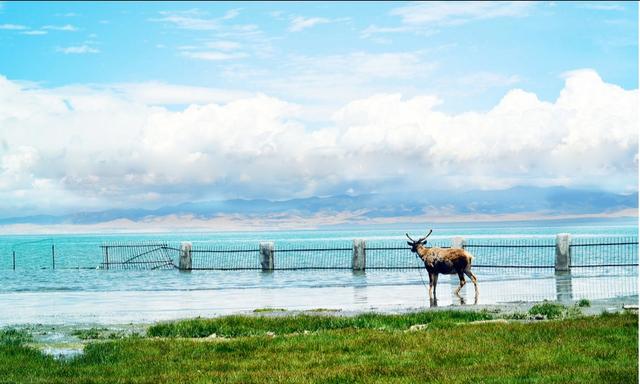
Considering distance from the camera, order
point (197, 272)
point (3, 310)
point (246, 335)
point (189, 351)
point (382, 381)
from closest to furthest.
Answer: point (382, 381) → point (189, 351) → point (246, 335) → point (3, 310) → point (197, 272)

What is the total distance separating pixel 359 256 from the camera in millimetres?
39656

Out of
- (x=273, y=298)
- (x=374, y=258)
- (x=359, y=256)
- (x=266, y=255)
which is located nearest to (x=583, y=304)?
(x=273, y=298)

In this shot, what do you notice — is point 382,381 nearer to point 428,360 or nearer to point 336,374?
point 336,374

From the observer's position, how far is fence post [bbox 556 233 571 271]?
3503 centimetres

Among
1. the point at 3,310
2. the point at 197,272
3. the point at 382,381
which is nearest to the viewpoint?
the point at 382,381

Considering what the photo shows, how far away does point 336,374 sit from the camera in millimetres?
10727

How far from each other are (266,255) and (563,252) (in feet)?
44.8

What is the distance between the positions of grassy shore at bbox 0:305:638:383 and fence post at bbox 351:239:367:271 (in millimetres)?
23395

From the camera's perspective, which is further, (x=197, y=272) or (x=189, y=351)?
(x=197, y=272)

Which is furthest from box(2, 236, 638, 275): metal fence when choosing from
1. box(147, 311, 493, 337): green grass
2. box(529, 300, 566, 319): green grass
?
box(147, 311, 493, 337): green grass

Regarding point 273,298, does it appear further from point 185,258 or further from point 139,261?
point 139,261

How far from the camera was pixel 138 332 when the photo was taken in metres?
16.1

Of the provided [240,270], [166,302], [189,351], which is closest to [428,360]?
→ [189,351]

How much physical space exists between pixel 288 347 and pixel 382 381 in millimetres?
2977
